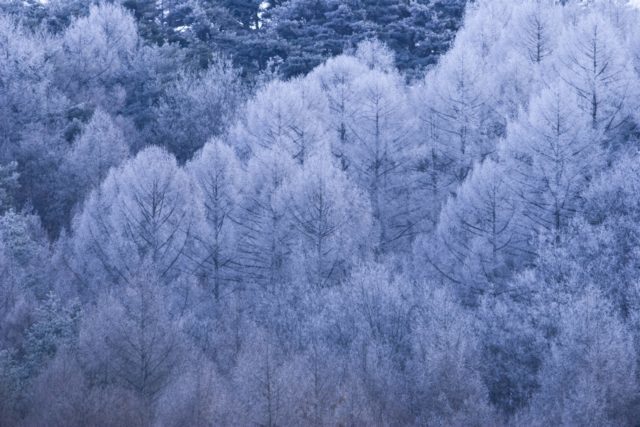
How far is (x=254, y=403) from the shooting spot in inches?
779

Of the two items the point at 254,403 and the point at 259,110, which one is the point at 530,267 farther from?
the point at 259,110

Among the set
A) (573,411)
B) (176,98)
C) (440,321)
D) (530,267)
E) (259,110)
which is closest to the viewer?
(573,411)

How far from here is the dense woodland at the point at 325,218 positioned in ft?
69.7

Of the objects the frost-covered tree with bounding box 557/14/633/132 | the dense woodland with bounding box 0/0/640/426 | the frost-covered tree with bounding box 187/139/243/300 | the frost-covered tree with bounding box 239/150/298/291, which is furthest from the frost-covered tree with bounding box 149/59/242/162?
the frost-covered tree with bounding box 557/14/633/132

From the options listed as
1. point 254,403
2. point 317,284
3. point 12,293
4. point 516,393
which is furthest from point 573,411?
point 12,293

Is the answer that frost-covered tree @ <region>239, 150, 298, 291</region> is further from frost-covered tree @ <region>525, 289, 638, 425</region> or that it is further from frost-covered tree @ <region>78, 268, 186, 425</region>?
frost-covered tree @ <region>525, 289, 638, 425</region>

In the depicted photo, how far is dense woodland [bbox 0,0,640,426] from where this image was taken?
2123 centimetres

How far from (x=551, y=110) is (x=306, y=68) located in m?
21.6

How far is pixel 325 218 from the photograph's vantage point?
32812 millimetres

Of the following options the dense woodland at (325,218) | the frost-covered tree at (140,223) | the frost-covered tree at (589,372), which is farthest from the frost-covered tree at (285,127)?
the frost-covered tree at (589,372)

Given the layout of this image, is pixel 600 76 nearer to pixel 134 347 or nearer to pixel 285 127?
pixel 285 127

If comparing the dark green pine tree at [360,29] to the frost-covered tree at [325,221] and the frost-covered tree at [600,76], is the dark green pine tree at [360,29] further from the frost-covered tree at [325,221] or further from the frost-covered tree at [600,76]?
the frost-covered tree at [325,221]

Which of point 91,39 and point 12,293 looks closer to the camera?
point 12,293

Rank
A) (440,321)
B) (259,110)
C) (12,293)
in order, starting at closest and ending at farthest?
(440,321) → (12,293) → (259,110)
